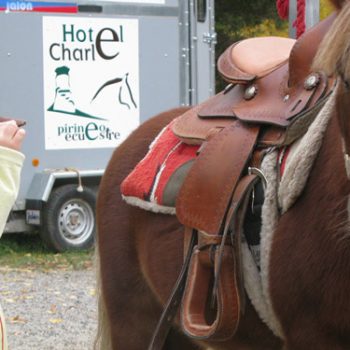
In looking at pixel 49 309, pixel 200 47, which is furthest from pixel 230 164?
pixel 200 47

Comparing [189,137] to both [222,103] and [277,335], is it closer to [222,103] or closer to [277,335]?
[222,103]

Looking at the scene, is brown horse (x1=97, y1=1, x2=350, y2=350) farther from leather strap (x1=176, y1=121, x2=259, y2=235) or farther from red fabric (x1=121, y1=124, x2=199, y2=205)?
leather strap (x1=176, y1=121, x2=259, y2=235)

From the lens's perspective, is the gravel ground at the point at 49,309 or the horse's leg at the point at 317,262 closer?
the horse's leg at the point at 317,262

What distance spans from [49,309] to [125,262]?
2.96m

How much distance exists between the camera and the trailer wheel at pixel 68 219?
7.92 metres

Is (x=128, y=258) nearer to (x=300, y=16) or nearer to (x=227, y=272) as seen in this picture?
(x=227, y=272)

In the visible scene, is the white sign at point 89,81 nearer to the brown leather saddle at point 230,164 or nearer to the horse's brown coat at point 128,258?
the horse's brown coat at point 128,258

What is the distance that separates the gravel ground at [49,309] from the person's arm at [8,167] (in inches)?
105

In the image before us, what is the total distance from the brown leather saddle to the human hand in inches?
26.4

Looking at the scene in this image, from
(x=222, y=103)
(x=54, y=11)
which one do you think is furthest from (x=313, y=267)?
(x=54, y=11)

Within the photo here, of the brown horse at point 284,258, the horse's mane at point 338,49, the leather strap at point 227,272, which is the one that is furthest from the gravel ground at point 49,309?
the horse's mane at point 338,49

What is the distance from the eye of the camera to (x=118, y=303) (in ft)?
10.7

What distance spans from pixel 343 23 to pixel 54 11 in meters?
6.24

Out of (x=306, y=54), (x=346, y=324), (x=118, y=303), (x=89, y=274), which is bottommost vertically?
(x=89, y=274)
